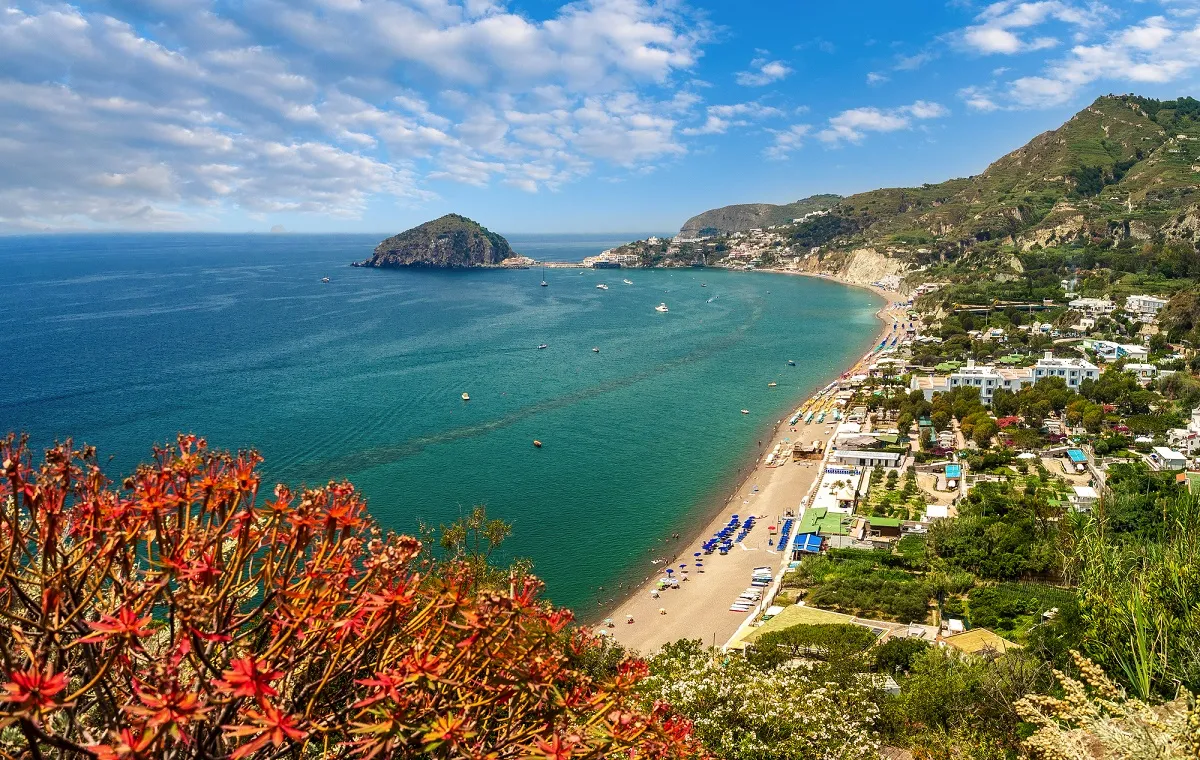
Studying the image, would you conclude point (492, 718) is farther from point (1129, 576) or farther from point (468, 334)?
point (468, 334)

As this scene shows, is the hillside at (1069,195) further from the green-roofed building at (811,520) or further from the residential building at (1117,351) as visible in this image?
the green-roofed building at (811,520)

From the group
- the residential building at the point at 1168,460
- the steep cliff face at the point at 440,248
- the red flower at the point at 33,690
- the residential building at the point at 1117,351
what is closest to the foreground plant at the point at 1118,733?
the red flower at the point at 33,690

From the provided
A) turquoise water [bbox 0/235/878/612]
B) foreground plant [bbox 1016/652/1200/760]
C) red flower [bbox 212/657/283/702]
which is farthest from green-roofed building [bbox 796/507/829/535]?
red flower [bbox 212/657/283/702]

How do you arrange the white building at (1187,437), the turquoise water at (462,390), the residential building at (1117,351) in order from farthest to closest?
the residential building at (1117,351) → the white building at (1187,437) → the turquoise water at (462,390)

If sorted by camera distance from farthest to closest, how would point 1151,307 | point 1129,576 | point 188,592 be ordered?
1. point 1151,307
2. point 1129,576
3. point 188,592

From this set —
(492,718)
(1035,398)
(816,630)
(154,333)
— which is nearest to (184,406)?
(154,333)

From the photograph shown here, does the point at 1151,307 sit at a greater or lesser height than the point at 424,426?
greater

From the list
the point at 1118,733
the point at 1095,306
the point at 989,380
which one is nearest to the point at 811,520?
the point at 989,380
